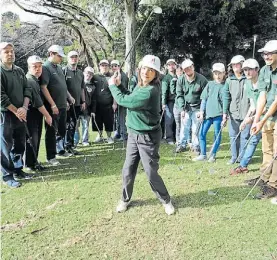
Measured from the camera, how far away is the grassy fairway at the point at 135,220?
4.06 metres

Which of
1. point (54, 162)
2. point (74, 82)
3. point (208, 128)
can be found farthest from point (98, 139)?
point (208, 128)

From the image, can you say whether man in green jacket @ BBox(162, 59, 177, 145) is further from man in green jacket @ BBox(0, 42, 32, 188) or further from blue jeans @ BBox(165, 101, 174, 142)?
man in green jacket @ BBox(0, 42, 32, 188)

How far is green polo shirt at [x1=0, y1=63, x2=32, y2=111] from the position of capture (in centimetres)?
565

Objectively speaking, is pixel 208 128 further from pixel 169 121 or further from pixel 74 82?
pixel 74 82

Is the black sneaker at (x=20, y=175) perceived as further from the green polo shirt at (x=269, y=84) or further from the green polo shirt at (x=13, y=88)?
the green polo shirt at (x=269, y=84)

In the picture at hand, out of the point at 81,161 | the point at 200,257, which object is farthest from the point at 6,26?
the point at 200,257

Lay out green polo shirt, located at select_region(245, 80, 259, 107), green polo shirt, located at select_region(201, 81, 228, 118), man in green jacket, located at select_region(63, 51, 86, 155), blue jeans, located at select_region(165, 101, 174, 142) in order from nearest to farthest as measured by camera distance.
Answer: green polo shirt, located at select_region(245, 80, 259, 107) < green polo shirt, located at select_region(201, 81, 228, 118) < man in green jacket, located at select_region(63, 51, 86, 155) < blue jeans, located at select_region(165, 101, 174, 142)

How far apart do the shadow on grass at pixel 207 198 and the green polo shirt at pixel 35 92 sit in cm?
271

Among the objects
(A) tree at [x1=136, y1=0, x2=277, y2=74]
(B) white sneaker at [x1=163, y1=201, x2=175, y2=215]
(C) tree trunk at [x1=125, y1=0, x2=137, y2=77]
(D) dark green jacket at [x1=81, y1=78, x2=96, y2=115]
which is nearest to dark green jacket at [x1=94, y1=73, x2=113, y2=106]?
(D) dark green jacket at [x1=81, y1=78, x2=96, y2=115]

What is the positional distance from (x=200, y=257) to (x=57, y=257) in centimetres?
167

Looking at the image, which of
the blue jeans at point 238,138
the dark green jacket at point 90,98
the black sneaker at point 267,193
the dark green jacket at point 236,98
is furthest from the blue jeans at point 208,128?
the dark green jacket at point 90,98

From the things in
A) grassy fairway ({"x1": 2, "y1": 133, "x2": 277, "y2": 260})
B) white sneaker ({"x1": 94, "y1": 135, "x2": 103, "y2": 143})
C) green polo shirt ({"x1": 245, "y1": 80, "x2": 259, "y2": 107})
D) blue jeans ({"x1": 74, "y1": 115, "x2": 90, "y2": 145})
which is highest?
green polo shirt ({"x1": 245, "y1": 80, "x2": 259, "y2": 107})

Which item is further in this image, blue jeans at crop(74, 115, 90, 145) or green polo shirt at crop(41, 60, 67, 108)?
blue jeans at crop(74, 115, 90, 145)

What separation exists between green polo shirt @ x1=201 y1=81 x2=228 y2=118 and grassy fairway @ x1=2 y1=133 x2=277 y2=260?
133 cm
